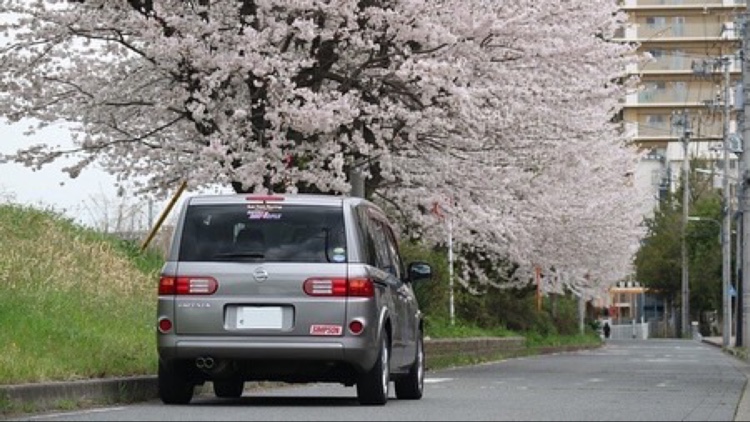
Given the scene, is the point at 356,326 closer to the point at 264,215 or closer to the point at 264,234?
the point at 264,234

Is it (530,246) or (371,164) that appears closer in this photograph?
(371,164)

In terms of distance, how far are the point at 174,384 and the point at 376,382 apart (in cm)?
171

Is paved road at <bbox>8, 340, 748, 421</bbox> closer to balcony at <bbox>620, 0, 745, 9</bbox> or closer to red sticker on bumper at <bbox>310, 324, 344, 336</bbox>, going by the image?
red sticker on bumper at <bbox>310, 324, 344, 336</bbox>

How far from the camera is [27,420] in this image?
11.9m

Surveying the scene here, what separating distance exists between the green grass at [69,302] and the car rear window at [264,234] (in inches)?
70.1

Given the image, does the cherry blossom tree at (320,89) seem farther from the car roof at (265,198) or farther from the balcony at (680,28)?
the balcony at (680,28)

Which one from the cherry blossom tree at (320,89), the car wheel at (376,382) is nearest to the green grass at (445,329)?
the cherry blossom tree at (320,89)

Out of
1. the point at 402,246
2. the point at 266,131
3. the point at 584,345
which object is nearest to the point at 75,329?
the point at 266,131

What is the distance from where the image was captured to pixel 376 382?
14.0m

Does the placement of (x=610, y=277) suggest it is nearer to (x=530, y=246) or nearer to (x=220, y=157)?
(x=530, y=246)

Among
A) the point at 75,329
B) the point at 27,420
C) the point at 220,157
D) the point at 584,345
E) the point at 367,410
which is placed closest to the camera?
the point at 27,420

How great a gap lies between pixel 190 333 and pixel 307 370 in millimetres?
1030

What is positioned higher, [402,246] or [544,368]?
[402,246]

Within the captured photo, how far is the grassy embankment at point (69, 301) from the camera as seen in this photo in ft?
49.8
